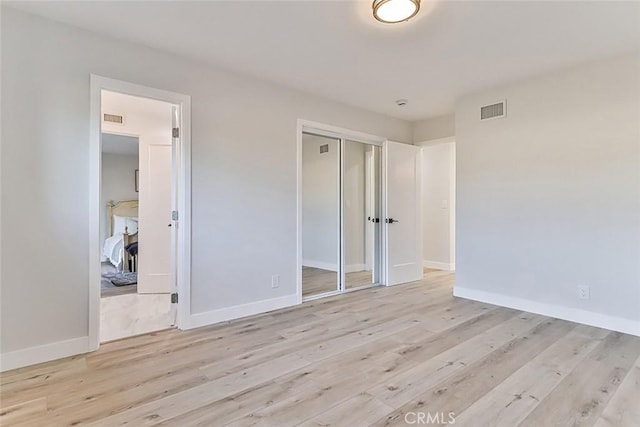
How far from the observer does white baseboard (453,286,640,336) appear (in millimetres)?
2967

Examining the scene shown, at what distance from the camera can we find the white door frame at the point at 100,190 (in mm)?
2564

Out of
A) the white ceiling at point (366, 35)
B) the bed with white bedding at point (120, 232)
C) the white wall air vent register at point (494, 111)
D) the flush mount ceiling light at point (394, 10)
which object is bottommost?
the bed with white bedding at point (120, 232)

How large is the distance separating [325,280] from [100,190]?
3.20 metres

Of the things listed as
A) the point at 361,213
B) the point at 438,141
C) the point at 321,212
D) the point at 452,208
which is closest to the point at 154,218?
the point at 321,212

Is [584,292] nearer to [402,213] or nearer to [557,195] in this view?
[557,195]

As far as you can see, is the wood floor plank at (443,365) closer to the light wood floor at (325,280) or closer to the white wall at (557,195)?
the white wall at (557,195)

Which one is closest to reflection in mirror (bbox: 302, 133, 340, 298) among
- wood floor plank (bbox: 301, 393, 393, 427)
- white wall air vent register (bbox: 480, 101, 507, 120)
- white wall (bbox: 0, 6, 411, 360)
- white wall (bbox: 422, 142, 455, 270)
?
white wall (bbox: 0, 6, 411, 360)

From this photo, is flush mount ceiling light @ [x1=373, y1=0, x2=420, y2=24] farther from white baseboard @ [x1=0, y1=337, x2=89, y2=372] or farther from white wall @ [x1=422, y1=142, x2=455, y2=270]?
white wall @ [x1=422, y1=142, x2=455, y2=270]

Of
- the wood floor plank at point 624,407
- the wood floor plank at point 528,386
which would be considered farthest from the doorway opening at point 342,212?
the wood floor plank at point 624,407

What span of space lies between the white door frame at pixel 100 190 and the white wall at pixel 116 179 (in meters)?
4.74

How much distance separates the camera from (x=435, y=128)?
5016 mm

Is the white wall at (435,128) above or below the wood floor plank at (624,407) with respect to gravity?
above

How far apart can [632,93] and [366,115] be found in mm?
2704

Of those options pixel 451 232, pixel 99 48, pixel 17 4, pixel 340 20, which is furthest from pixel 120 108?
pixel 451 232
